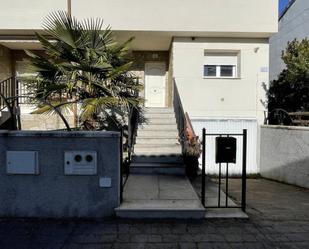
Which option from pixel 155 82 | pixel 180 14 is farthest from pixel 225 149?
pixel 155 82

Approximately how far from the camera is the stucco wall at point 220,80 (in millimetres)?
11906

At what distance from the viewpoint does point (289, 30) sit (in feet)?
55.9

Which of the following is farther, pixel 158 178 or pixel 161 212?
pixel 158 178

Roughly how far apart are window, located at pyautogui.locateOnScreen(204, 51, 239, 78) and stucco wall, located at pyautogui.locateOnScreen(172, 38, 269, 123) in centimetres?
35

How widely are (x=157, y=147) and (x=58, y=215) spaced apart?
13.4ft

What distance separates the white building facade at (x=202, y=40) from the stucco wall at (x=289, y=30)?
5.12 metres

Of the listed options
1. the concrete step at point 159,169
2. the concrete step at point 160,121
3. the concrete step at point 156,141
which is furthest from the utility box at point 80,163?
the concrete step at point 160,121

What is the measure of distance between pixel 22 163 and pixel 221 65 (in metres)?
8.79

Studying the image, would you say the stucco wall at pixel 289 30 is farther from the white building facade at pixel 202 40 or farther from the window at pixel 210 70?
the window at pixel 210 70

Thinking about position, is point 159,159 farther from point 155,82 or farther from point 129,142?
point 155,82

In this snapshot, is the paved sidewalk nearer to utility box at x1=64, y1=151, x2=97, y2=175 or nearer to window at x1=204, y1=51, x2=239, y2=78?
utility box at x1=64, y1=151, x2=97, y2=175

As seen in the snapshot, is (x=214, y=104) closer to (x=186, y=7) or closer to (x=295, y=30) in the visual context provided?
(x=186, y=7)

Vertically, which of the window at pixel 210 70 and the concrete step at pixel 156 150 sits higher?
the window at pixel 210 70

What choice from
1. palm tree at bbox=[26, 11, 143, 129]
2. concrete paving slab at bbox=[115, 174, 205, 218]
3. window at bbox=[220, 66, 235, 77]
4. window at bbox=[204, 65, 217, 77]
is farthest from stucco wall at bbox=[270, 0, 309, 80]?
concrete paving slab at bbox=[115, 174, 205, 218]
